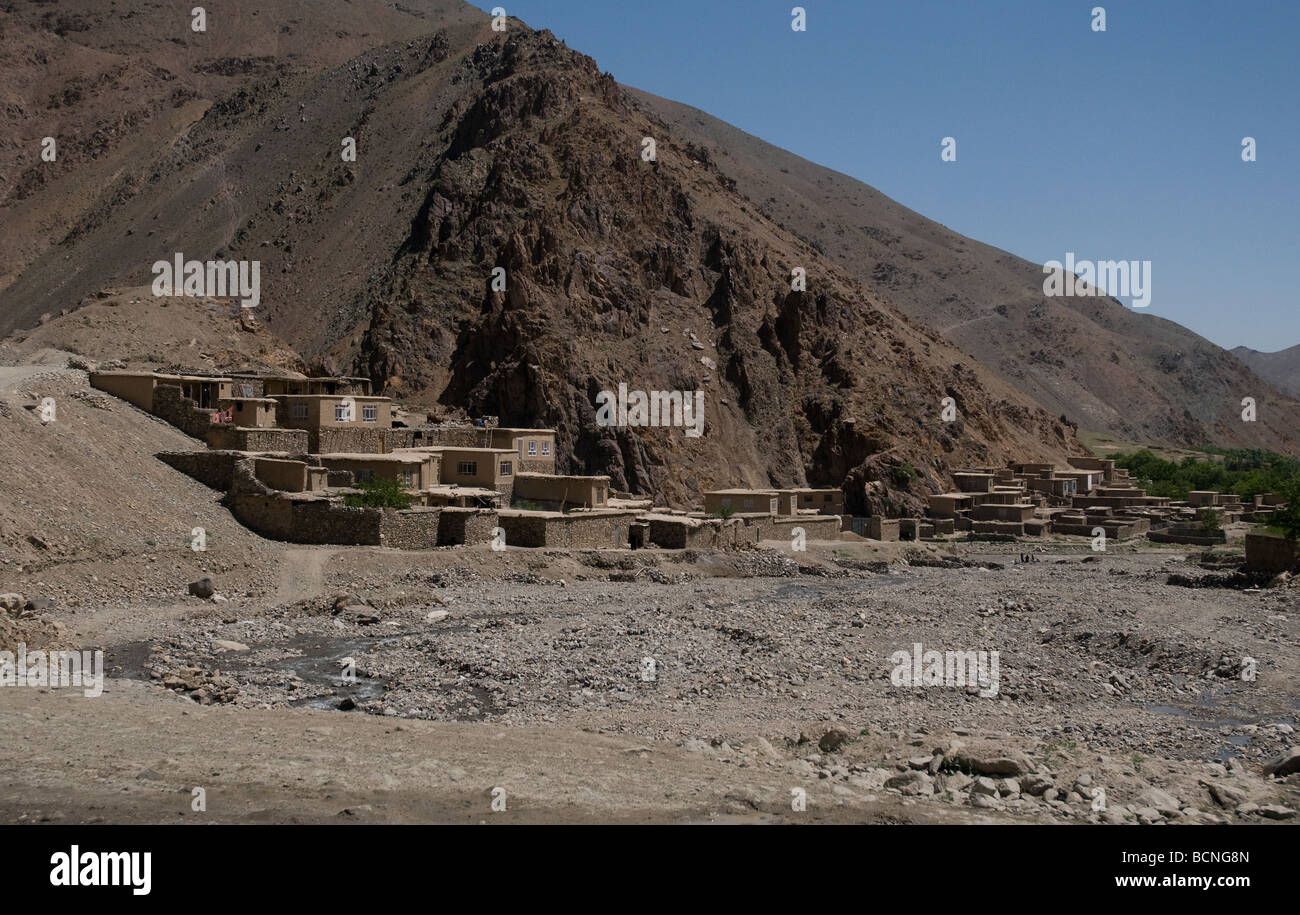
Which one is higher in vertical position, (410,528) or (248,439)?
(248,439)

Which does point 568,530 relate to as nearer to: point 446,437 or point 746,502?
point 446,437

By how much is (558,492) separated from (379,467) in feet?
20.6

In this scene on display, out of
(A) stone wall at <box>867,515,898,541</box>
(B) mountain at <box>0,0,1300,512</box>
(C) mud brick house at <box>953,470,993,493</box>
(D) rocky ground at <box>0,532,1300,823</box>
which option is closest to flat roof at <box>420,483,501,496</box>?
(D) rocky ground at <box>0,532,1300,823</box>

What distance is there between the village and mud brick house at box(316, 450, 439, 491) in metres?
0.04

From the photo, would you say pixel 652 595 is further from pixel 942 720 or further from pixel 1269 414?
pixel 1269 414

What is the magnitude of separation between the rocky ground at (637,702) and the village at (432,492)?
1.25 metres

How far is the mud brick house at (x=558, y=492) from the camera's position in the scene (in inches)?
1572

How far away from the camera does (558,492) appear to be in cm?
4000

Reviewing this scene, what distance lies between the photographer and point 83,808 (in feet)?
40.5

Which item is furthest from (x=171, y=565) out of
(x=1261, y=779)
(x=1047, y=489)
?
(x=1047, y=489)

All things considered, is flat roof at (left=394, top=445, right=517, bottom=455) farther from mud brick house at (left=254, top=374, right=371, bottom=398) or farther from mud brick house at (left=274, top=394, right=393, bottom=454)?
mud brick house at (left=254, top=374, right=371, bottom=398)

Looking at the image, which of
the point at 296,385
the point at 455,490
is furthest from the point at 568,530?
the point at 296,385

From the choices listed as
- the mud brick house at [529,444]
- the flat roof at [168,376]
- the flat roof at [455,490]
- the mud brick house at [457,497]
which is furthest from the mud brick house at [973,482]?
the flat roof at [168,376]

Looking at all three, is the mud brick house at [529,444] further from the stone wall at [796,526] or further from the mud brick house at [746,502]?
the stone wall at [796,526]
